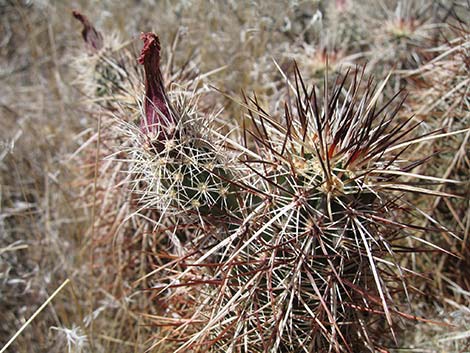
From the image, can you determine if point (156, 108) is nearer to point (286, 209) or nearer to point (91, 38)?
point (286, 209)

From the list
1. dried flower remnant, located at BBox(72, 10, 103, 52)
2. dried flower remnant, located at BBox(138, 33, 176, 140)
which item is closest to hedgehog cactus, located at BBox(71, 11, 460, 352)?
dried flower remnant, located at BBox(138, 33, 176, 140)

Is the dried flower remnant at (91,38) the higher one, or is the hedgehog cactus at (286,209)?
the dried flower remnant at (91,38)

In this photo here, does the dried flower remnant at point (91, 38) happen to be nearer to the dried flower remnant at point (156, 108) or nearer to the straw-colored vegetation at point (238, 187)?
the straw-colored vegetation at point (238, 187)

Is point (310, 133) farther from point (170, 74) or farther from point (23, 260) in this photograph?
point (23, 260)

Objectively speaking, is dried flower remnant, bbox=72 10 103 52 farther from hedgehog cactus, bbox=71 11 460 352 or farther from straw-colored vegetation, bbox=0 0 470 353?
hedgehog cactus, bbox=71 11 460 352

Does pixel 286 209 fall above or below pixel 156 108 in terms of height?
below

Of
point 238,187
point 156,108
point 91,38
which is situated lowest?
point 238,187

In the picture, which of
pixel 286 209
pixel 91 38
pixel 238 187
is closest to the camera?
pixel 286 209

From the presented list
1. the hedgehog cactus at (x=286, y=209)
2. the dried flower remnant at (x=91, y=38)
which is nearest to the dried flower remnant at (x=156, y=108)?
the hedgehog cactus at (x=286, y=209)

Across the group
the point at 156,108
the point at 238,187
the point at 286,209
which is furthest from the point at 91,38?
the point at 286,209

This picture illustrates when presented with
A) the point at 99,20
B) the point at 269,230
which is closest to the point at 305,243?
the point at 269,230
